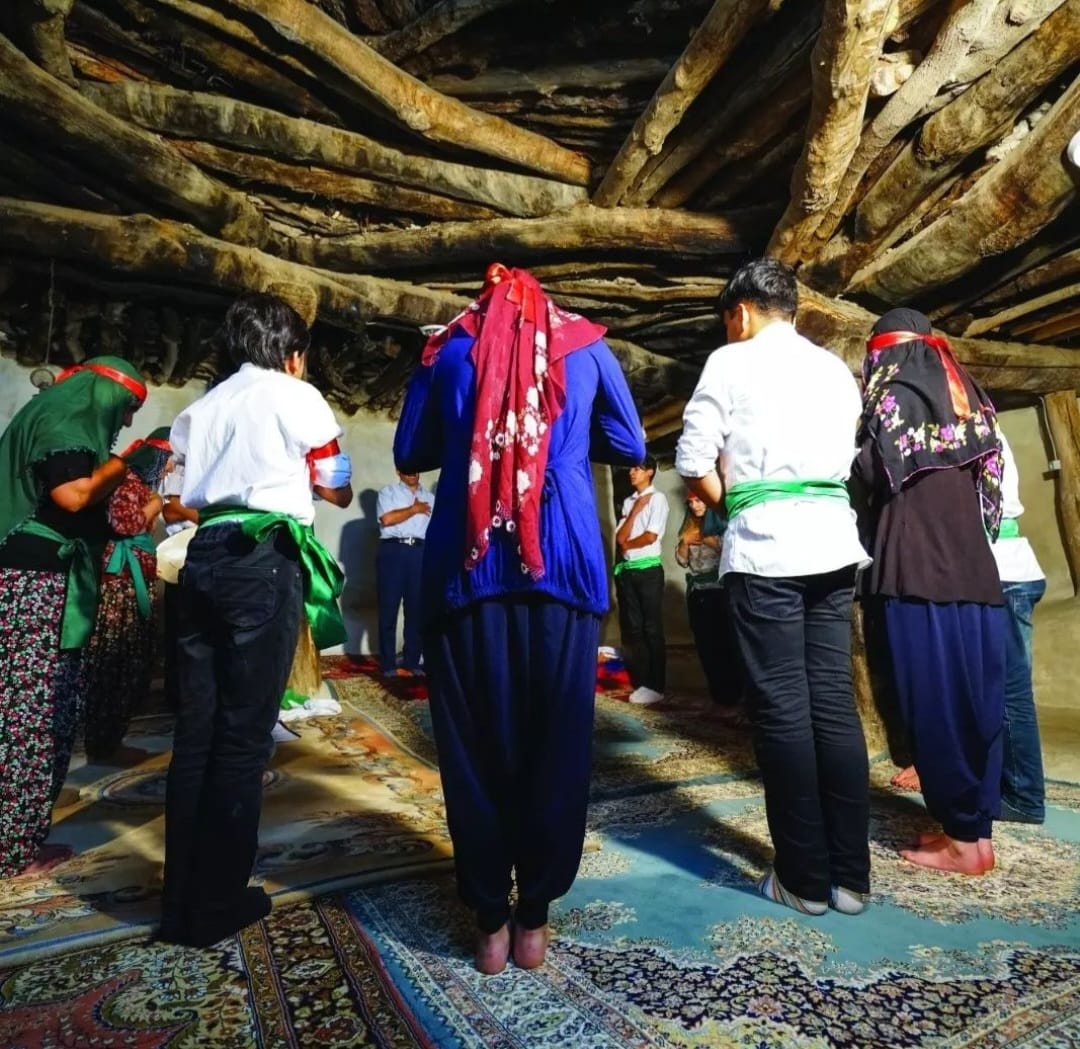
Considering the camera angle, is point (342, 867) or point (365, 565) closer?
point (342, 867)

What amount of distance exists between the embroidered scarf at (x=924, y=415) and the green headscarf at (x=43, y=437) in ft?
7.70

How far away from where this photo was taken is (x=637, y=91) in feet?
11.3

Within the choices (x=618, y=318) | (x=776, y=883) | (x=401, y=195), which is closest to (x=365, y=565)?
Answer: (x=618, y=318)

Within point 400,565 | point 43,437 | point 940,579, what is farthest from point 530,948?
point 400,565

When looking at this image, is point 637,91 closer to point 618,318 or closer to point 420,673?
point 618,318

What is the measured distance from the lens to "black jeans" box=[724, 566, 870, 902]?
1.70 metres

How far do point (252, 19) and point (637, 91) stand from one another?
1760 millimetres

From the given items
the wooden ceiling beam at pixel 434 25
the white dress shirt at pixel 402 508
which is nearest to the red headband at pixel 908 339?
the wooden ceiling beam at pixel 434 25

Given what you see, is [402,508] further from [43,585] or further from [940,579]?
[940,579]

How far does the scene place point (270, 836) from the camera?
228 cm

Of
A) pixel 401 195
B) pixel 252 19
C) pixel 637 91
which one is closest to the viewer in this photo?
pixel 252 19

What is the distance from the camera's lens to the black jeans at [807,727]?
5.59ft

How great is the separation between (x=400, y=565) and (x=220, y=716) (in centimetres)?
449

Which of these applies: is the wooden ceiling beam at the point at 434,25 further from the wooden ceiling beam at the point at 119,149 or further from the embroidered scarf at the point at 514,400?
the embroidered scarf at the point at 514,400
